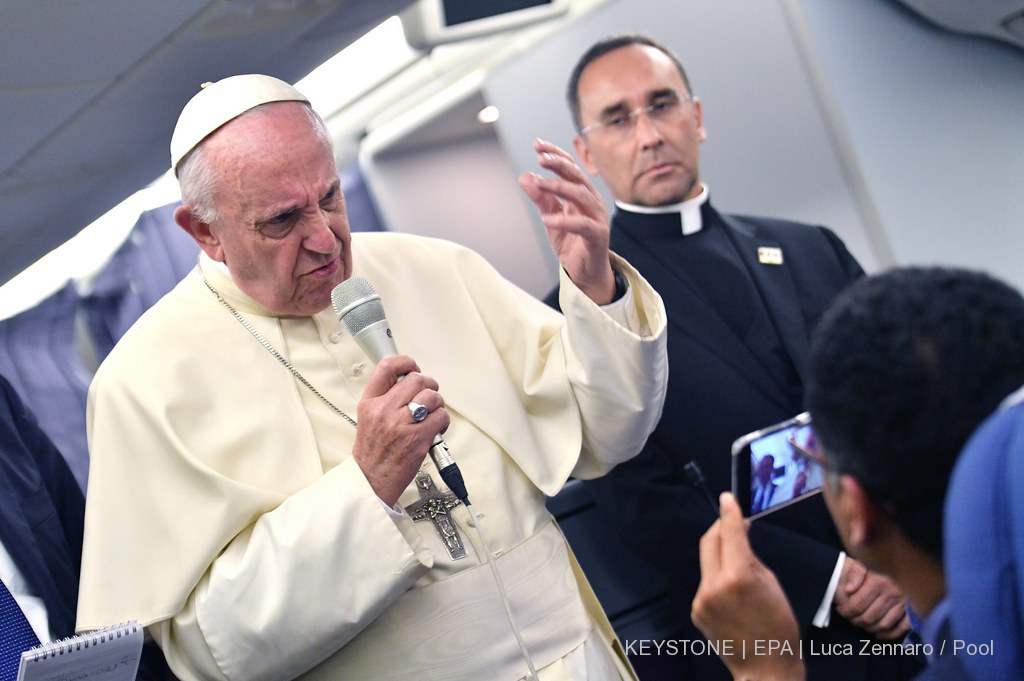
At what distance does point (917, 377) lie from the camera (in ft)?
4.23

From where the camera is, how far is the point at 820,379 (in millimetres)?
1389

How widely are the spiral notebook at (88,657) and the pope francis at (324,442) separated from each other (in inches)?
11.6

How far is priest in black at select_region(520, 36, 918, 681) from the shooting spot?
313cm

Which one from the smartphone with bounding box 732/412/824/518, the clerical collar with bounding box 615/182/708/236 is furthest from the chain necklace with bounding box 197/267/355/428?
the clerical collar with bounding box 615/182/708/236

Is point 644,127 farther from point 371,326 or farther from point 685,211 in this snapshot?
point 371,326

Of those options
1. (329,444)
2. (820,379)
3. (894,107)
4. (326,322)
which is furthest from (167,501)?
(894,107)

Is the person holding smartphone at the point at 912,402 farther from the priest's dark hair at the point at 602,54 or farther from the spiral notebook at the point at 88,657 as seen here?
the priest's dark hair at the point at 602,54

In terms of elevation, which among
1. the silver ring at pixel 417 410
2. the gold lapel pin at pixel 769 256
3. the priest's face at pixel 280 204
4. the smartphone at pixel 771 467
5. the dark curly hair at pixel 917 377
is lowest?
the smartphone at pixel 771 467

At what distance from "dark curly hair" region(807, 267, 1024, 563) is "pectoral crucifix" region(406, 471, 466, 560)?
1.16 meters

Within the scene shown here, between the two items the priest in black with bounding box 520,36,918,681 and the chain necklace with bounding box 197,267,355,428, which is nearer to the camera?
the chain necklace with bounding box 197,267,355,428

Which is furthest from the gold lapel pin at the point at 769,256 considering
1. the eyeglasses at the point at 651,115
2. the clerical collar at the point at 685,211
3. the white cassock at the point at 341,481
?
the white cassock at the point at 341,481

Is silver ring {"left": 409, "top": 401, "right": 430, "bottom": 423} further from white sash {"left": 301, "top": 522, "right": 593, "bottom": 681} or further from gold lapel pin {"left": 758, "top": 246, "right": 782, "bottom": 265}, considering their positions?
gold lapel pin {"left": 758, "top": 246, "right": 782, "bottom": 265}

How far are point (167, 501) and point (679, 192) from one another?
217 centimetres

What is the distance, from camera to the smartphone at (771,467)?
1.72 meters
